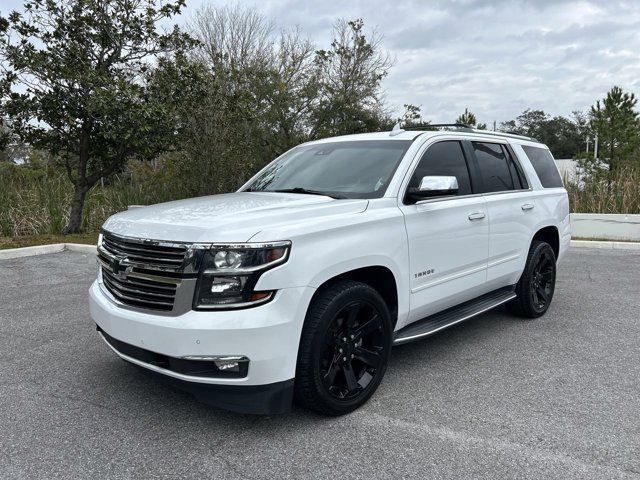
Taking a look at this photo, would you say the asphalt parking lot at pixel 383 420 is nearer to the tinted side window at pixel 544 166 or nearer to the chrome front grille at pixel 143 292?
the chrome front grille at pixel 143 292

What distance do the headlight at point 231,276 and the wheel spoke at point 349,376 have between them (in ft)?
2.68

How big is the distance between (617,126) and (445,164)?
19964 mm

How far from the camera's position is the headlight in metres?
2.72

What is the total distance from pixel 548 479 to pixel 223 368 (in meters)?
1.75

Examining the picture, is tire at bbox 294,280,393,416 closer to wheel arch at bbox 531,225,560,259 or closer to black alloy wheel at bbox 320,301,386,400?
black alloy wheel at bbox 320,301,386,400

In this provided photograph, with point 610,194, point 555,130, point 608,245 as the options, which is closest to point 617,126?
point 610,194

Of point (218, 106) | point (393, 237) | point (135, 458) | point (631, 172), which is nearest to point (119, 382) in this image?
point (135, 458)

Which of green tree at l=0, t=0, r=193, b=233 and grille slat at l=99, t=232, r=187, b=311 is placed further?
green tree at l=0, t=0, r=193, b=233

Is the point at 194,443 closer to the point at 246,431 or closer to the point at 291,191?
the point at 246,431

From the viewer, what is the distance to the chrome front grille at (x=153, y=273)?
276 centimetres

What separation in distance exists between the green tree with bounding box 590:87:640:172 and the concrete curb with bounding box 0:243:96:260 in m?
19.0

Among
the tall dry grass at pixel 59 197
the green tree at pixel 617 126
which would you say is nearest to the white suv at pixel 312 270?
the tall dry grass at pixel 59 197

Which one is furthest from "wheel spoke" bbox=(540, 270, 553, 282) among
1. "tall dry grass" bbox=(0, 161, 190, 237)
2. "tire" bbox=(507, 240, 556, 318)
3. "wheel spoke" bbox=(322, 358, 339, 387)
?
"tall dry grass" bbox=(0, 161, 190, 237)

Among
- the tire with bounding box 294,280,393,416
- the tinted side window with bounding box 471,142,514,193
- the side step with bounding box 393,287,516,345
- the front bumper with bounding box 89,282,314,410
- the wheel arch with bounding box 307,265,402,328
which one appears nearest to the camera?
the front bumper with bounding box 89,282,314,410
